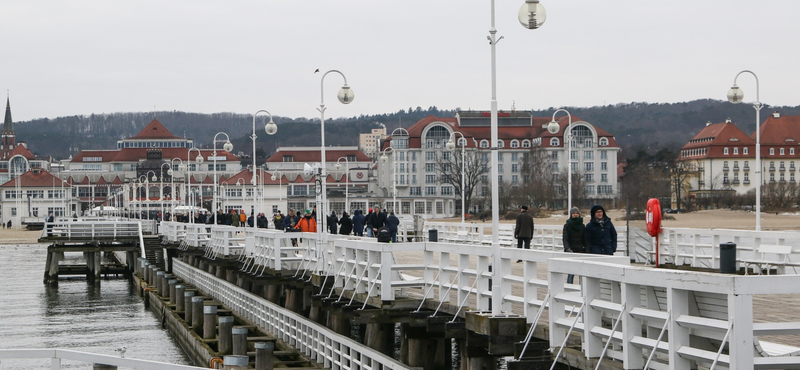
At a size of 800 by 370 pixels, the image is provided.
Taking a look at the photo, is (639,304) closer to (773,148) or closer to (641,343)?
(641,343)

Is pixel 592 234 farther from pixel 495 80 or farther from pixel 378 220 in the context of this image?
pixel 378 220

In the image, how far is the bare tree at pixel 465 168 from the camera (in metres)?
124

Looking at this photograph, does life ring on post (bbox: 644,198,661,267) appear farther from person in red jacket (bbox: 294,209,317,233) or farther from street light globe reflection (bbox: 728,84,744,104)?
person in red jacket (bbox: 294,209,317,233)

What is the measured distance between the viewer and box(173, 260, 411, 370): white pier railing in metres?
17.5

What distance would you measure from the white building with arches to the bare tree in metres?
0.71

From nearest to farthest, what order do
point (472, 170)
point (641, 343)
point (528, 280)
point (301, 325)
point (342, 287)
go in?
point (641, 343) < point (528, 280) < point (342, 287) < point (301, 325) < point (472, 170)

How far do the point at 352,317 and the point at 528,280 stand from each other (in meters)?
A: 6.05

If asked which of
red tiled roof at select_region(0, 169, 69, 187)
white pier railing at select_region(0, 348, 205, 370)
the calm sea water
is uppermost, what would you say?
red tiled roof at select_region(0, 169, 69, 187)

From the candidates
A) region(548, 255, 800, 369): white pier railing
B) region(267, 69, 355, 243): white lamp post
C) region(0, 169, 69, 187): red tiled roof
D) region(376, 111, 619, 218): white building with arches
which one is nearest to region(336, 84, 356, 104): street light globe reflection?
region(267, 69, 355, 243): white lamp post

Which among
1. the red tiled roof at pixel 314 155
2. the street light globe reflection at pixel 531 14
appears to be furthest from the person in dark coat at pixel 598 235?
the red tiled roof at pixel 314 155

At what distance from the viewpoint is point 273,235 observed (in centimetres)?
2620

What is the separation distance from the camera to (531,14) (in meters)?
13.2

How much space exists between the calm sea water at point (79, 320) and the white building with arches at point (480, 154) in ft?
281

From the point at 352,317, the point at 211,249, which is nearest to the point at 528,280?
the point at 352,317
